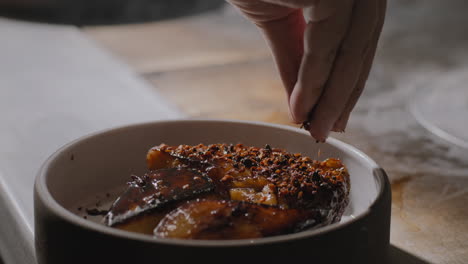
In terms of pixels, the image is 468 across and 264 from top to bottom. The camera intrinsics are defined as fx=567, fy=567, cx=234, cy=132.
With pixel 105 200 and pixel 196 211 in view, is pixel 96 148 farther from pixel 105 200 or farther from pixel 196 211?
pixel 196 211

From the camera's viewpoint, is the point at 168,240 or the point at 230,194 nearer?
the point at 168,240

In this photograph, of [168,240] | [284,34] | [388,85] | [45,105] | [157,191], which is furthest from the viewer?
[388,85]

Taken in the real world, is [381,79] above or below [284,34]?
below

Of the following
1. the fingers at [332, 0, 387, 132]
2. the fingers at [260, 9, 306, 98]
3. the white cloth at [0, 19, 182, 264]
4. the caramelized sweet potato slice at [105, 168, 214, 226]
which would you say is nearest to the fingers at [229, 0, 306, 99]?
the fingers at [260, 9, 306, 98]

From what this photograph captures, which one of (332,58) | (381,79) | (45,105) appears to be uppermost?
(332,58)

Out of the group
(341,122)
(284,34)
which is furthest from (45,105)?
(341,122)

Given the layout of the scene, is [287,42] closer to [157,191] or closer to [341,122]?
[341,122]
